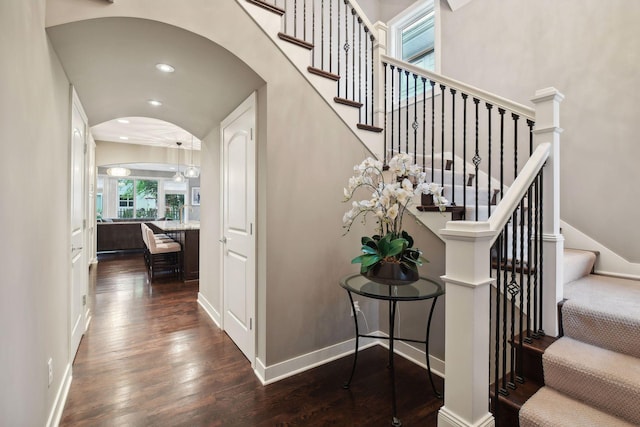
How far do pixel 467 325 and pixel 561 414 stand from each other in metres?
0.60

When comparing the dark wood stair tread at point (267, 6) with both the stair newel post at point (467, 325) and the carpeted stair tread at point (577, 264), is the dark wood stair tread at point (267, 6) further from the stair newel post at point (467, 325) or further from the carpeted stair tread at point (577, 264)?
the carpeted stair tread at point (577, 264)

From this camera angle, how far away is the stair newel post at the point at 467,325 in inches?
51.8

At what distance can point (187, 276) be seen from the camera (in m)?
5.27

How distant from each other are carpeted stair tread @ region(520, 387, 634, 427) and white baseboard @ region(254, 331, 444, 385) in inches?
36.2

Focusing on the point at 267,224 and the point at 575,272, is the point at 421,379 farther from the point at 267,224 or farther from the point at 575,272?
the point at 267,224

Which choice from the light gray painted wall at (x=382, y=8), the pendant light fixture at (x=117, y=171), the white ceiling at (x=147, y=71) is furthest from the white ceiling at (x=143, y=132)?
the light gray painted wall at (x=382, y=8)

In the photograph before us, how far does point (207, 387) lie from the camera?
2.17m

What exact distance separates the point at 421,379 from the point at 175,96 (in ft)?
10.5

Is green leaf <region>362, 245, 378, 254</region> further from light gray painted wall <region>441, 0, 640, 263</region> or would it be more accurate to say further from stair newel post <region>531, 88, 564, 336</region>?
light gray painted wall <region>441, 0, 640, 263</region>

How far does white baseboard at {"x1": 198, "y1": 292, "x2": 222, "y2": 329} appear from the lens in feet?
10.9

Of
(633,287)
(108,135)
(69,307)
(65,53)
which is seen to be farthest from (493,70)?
(108,135)

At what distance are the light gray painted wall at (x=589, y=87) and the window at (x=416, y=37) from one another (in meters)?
1.05

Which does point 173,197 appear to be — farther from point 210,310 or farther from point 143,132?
point 210,310

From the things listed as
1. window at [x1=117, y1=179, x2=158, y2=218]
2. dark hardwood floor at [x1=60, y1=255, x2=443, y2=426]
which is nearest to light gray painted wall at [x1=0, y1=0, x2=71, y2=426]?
dark hardwood floor at [x1=60, y1=255, x2=443, y2=426]
